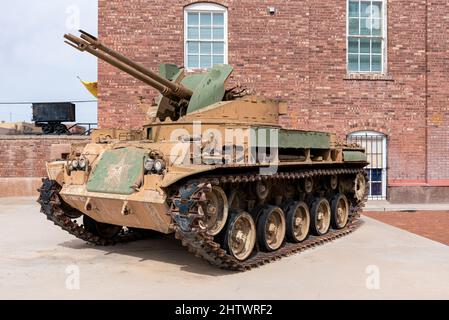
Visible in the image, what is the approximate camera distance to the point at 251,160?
22.4 ft

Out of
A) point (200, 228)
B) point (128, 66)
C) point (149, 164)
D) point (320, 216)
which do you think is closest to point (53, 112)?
point (128, 66)

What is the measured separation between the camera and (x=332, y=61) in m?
15.1

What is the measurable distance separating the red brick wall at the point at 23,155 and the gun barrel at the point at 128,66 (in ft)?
30.1

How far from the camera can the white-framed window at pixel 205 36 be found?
14695mm

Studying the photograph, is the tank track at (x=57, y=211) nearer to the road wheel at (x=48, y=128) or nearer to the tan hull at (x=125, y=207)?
the tan hull at (x=125, y=207)

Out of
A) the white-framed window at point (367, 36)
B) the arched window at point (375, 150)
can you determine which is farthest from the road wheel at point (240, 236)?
the white-framed window at point (367, 36)

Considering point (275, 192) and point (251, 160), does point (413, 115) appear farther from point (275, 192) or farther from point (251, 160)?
point (251, 160)

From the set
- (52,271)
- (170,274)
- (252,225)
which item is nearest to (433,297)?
(252,225)

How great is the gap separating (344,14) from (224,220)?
10635 mm

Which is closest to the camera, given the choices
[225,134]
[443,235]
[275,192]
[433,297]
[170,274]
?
[433,297]

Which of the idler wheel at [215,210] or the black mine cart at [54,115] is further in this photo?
the black mine cart at [54,115]

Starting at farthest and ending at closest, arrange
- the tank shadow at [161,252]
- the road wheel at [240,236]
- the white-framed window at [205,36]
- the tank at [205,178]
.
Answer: the white-framed window at [205,36] < the tank shadow at [161,252] < the road wheel at [240,236] < the tank at [205,178]

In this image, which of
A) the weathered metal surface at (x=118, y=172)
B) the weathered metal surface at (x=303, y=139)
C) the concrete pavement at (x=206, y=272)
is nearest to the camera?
the concrete pavement at (x=206, y=272)

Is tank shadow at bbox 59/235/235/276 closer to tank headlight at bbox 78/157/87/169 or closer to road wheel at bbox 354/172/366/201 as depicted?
tank headlight at bbox 78/157/87/169
